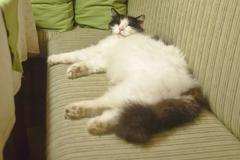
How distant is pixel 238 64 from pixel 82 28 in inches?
44.0

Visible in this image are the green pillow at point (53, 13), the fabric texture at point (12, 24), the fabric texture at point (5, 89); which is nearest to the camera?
the fabric texture at point (5, 89)

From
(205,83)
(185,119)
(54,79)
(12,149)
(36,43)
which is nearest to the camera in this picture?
(185,119)

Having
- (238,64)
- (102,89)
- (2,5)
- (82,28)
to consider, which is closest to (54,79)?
(102,89)

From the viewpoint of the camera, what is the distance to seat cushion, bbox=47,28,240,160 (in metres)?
1.12

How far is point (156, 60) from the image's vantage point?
1.44m

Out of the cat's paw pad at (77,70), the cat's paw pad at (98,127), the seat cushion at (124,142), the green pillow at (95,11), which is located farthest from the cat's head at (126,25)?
the cat's paw pad at (98,127)

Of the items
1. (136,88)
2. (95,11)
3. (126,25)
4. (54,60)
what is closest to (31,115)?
(54,60)

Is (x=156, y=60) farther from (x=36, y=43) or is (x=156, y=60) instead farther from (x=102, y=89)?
(x=36, y=43)

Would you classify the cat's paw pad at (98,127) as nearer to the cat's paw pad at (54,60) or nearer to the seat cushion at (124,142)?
the seat cushion at (124,142)

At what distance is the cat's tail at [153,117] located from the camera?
3.70ft

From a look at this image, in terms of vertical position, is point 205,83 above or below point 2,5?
below

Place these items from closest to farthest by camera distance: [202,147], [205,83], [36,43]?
[202,147] → [205,83] → [36,43]

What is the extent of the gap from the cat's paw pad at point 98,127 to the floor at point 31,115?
64cm

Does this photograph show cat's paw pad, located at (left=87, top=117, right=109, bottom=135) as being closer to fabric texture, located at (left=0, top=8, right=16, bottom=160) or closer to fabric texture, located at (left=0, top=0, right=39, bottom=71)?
fabric texture, located at (left=0, top=8, right=16, bottom=160)
